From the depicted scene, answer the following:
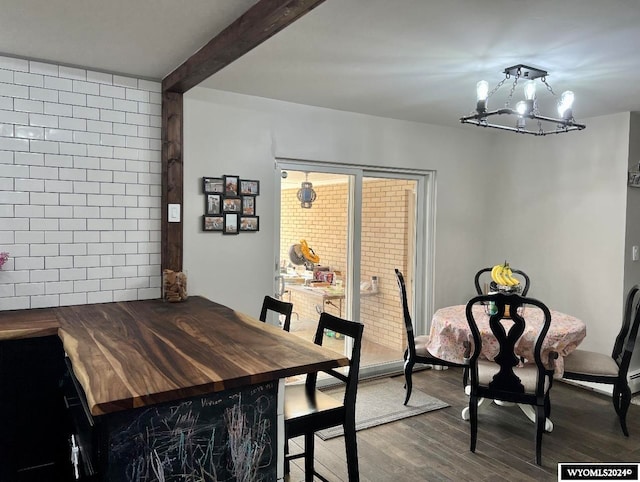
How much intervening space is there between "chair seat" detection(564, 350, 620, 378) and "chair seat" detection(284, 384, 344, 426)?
6.82 ft

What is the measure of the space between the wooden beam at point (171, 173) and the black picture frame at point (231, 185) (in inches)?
15.1

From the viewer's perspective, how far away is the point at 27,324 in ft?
8.05

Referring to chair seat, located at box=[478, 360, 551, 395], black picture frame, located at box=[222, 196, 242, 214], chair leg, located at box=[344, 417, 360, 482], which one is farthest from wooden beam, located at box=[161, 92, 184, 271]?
chair seat, located at box=[478, 360, 551, 395]

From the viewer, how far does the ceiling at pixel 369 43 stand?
6.79ft

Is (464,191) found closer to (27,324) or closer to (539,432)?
(539,432)

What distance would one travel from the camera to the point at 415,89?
11.0ft

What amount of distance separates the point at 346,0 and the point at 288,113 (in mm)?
1846

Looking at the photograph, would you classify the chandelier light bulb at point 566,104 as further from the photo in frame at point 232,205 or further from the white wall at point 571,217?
the photo in frame at point 232,205

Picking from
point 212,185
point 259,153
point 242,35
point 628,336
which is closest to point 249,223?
point 212,185

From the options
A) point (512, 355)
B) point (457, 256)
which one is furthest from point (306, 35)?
point (457, 256)

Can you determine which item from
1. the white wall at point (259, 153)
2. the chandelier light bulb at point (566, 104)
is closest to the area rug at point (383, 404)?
the white wall at point (259, 153)

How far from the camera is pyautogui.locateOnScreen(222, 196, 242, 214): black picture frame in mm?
3518

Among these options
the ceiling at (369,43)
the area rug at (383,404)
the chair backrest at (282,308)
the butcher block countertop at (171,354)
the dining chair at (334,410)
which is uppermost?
the ceiling at (369,43)

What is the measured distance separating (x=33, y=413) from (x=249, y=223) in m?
1.79
